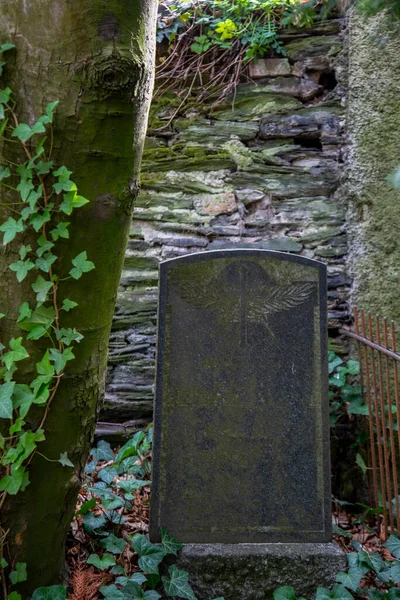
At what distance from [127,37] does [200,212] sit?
242 cm

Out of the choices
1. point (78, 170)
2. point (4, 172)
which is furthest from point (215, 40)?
point (4, 172)

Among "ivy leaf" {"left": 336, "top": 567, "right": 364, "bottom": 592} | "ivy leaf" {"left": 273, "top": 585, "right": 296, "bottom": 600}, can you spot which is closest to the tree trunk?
"ivy leaf" {"left": 273, "top": 585, "right": 296, "bottom": 600}

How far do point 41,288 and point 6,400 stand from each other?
363mm

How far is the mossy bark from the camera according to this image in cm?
382

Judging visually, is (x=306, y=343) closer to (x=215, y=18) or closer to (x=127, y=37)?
(x=127, y=37)

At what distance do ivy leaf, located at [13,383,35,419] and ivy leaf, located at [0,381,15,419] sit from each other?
0.15 ft

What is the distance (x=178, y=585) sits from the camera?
7.33 ft

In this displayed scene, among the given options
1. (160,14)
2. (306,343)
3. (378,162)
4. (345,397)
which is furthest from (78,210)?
(160,14)

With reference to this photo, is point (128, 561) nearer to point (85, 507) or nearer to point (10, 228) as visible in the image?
point (85, 507)

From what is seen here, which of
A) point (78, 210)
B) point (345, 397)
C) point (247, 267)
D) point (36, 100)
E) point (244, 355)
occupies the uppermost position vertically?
point (36, 100)

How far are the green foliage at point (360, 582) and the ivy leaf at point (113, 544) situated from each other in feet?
2.21

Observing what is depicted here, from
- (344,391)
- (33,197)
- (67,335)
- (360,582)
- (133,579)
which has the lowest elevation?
(360,582)

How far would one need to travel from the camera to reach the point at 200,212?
4.15 meters

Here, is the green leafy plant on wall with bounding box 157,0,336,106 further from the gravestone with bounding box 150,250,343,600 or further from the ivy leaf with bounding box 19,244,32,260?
the ivy leaf with bounding box 19,244,32,260
